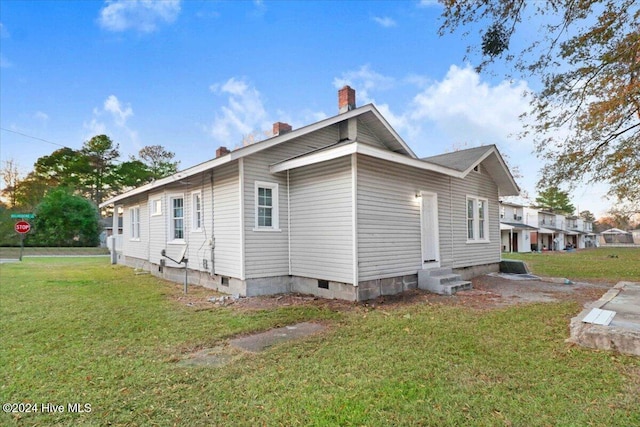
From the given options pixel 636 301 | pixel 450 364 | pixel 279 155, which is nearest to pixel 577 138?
pixel 636 301

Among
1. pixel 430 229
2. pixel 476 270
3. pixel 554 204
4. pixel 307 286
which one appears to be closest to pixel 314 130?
pixel 307 286

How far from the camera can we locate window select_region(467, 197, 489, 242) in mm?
11789

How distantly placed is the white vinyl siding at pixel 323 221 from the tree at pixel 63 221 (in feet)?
101

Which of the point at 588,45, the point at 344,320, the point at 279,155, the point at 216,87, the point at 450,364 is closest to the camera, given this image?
the point at 450,364

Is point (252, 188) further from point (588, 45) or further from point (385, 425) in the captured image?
point (588, 45)

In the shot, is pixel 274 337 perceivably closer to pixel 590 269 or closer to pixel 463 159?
pixel 463 159

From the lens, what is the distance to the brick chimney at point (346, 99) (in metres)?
9.70

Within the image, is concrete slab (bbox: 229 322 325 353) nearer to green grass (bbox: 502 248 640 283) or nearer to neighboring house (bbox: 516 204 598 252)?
green grass (bbox: 502 248 640 283)

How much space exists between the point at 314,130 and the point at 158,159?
3309 cm

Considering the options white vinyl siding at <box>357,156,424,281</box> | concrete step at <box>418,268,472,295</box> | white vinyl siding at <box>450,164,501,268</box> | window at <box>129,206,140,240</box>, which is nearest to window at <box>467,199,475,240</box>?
white vinyl siding at <box>450,164,501,268</box>

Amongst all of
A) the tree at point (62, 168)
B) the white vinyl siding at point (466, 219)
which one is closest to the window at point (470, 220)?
the white vinyl siding at point (466, 219)

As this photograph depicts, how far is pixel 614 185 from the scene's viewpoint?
34.0 ft

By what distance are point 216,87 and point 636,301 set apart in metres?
17.8

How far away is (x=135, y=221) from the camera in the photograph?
15.3 meters
